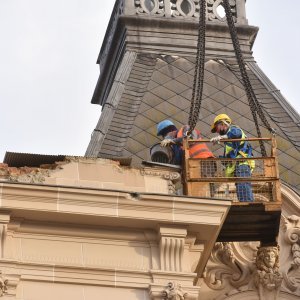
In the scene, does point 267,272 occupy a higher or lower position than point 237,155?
lower

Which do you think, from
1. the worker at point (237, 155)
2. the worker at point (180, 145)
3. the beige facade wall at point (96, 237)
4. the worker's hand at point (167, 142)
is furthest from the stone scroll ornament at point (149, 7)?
the beige facade wall at point (96, 237)

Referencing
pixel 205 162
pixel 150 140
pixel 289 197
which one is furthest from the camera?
pixel 150 140

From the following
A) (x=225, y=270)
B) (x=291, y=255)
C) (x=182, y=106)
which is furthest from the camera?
(x=182, y=106)

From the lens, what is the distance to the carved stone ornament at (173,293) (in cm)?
2295

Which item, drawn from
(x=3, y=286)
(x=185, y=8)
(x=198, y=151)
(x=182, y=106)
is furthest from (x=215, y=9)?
(x=3, y=286)

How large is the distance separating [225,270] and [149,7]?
32.2ft

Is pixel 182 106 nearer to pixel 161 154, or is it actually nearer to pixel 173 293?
pixel 161 154

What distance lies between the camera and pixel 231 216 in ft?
80.5

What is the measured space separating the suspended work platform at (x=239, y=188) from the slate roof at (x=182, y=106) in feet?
12.8

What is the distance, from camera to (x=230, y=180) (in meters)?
24.5

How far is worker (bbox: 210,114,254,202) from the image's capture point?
967 inches

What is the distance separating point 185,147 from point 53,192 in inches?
91.6

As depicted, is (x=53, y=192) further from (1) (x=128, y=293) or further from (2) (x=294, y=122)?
(2) (x=294, y=122)

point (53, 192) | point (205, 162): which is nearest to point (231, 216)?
point (205, 162)
